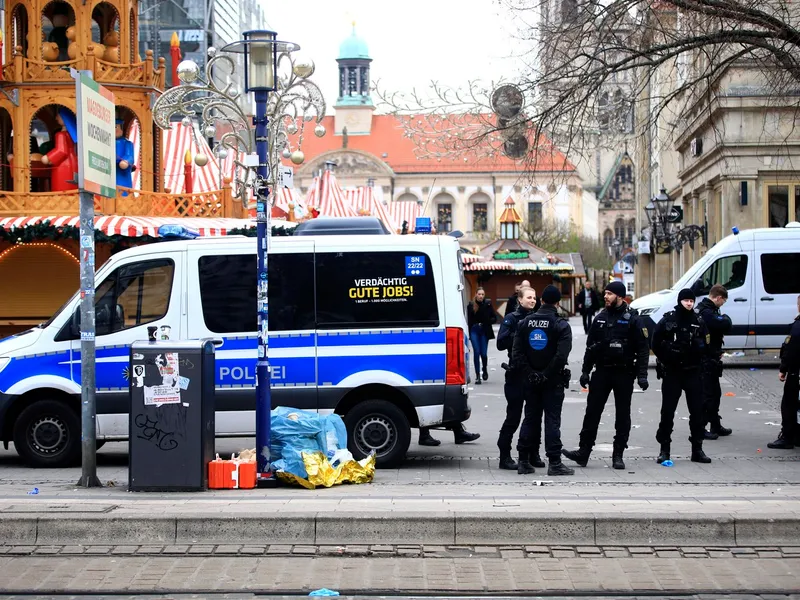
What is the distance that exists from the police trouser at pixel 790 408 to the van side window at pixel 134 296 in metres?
7.15

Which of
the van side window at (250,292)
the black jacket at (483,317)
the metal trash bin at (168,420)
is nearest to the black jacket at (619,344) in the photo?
the van side window at (250,292)

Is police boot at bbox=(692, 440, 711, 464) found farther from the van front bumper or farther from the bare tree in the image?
the bare tree

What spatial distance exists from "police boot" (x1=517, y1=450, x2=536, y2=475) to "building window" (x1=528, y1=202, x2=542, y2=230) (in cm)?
8911

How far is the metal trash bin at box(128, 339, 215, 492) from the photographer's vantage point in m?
10.2

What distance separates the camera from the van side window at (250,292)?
12.3 meters

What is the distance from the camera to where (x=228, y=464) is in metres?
10.5

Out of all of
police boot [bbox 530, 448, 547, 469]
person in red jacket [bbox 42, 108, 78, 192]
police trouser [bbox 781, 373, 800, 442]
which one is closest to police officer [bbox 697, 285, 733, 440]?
police trouser [bbox 781, 373, 800, 442]

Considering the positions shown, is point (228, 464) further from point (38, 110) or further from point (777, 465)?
point (38, 110)

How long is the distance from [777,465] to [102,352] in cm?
728

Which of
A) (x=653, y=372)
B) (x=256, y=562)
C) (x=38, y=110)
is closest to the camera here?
(x=256, y=562)

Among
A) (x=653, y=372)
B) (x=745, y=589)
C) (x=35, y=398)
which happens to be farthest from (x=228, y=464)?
(x=653, y=372)

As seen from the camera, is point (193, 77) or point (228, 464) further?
point (193, 77)

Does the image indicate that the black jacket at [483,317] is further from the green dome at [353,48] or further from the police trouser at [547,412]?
the green dome at [353,48]

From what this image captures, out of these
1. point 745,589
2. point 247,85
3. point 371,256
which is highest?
point 247,85
